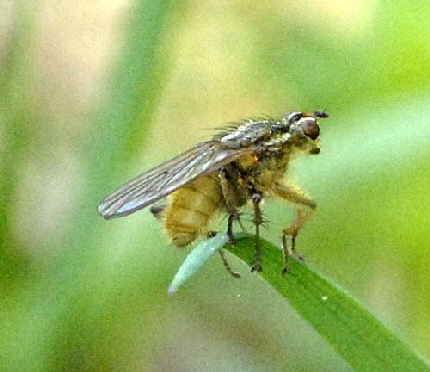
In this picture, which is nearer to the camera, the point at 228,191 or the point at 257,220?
the point at 257,220

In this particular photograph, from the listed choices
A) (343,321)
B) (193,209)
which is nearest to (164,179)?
(193,209)

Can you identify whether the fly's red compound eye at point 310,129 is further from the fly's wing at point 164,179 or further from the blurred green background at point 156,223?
the blurred green background at point 156,223

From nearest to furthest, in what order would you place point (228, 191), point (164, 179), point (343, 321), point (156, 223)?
point (343, 321) → point (164, 179) → point (228, 191) → point (156, 223)

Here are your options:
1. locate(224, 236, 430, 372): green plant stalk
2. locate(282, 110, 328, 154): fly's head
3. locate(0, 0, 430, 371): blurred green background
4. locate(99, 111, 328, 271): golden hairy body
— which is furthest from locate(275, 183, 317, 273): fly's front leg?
locate(224, 236, 430, 372): green plant stalk

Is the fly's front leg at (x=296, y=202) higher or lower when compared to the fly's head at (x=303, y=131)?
lower

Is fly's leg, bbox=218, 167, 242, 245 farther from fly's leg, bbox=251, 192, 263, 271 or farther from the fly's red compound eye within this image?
the fly's red compound eye

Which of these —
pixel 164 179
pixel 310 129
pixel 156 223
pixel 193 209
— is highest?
→ pixel 310 129

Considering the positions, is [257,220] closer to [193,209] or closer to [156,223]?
[193,209]

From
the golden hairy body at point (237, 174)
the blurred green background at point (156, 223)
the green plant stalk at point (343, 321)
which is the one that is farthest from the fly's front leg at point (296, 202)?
the green plant stalk at point (343, 321)
